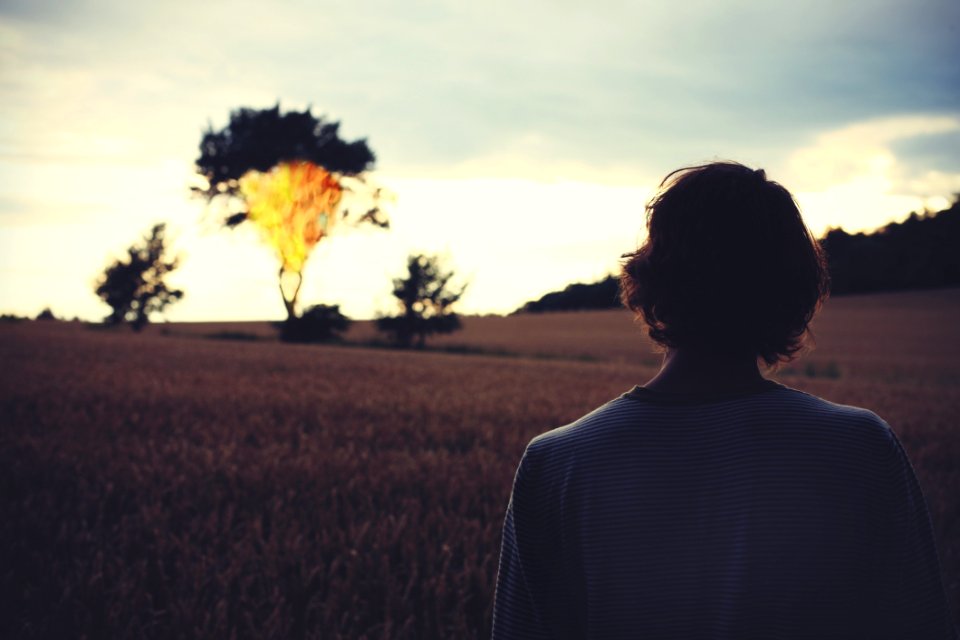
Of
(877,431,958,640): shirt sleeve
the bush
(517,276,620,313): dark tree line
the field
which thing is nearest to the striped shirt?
(877,431,958,640): shirt sleeve

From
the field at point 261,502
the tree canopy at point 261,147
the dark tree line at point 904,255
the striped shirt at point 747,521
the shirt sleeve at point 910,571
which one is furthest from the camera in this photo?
the dark tree line at point 904,255

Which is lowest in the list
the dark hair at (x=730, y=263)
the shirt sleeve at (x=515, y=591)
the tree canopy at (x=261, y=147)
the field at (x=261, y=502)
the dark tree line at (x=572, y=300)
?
the field at (x=261, y=502)

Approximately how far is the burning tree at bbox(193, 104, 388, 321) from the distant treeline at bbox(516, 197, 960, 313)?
22.2m

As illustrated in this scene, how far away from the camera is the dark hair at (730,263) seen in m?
1.30

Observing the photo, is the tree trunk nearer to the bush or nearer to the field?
the bush

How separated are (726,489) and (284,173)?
4173 cm

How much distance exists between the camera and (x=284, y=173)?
40.0 metres

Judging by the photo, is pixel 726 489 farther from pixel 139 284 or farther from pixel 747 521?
pixel 139 284

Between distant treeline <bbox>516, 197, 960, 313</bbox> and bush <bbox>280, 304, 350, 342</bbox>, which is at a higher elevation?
distant treeline <bbox>516, 197, 960, 313</bbox>

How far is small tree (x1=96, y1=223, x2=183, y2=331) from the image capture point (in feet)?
188

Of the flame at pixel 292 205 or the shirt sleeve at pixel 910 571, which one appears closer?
the shirt sleeve at pixel 910 571

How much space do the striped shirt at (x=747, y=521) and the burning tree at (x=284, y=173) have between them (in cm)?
4066

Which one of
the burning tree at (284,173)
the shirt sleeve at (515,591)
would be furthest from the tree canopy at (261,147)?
the shirt sleeve at (515,591)

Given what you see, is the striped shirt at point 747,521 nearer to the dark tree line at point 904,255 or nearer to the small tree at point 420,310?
the small tree at point 420,310
